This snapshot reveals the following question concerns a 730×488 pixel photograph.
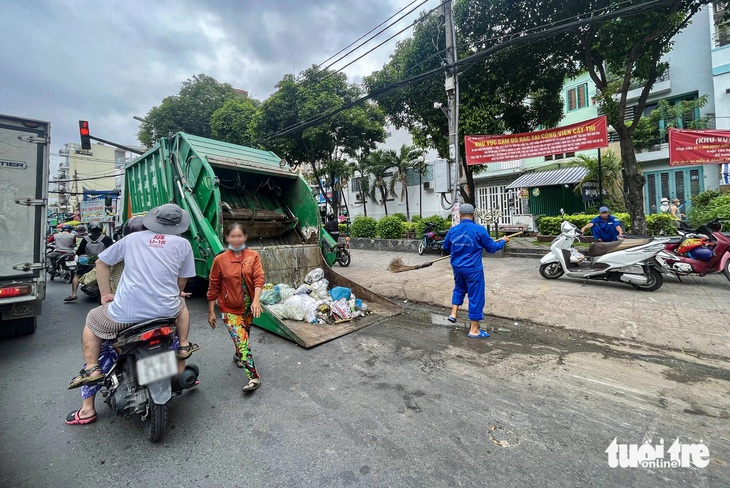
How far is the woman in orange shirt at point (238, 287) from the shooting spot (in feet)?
9.04

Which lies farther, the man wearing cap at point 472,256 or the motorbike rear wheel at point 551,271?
the motorbike rear wheel at point 551,271

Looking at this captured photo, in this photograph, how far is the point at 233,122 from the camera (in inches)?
603

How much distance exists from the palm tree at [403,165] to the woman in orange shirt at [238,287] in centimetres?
1764

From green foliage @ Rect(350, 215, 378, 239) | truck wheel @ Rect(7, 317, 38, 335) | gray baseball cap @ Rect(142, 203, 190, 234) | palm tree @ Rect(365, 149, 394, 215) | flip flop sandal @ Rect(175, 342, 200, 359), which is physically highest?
palm tree @ Rect(365, 149, 394, 215)

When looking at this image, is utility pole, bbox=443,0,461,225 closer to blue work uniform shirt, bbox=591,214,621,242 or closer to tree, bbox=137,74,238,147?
blue work uniform shirt, bbox=591,214,621,242

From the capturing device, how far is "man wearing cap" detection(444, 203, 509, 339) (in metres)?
4.11

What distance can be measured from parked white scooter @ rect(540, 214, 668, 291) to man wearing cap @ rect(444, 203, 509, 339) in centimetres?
295

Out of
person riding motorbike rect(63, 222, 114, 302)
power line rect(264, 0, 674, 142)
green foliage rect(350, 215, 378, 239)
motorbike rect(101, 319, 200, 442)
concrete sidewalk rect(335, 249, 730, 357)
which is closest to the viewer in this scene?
motorbike rect(101, 319, 200, 442)

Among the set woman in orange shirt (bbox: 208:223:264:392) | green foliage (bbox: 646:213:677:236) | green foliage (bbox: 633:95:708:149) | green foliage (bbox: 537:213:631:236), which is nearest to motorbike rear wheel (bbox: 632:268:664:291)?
green foliage (bbox: 537:213:631:236)

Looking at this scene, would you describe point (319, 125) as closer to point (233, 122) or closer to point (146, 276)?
point (233, 122)

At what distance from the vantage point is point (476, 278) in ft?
13.7

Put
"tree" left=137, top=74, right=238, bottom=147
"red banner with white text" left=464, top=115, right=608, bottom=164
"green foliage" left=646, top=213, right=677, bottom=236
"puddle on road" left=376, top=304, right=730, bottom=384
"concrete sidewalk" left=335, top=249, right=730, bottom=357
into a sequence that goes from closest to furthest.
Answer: "puddle on road" left=376, top=304, right=730, bottom=384 → "concrete sidewalk" left=335, top=249, right=730, bottom=357 → "red banner with white text" left=464, top=115, right=608, bottom=164 → "green foliage" left=646, top=213, right=677, bottom=236 → "tree" left=137, top=74, right=238, bottom=147

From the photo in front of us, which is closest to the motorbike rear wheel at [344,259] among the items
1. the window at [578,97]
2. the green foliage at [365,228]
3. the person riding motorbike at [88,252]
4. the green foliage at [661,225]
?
the green foliage at [365,228]

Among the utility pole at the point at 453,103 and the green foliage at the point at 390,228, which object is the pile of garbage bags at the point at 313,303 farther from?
the green foliage at the point at 390,228
